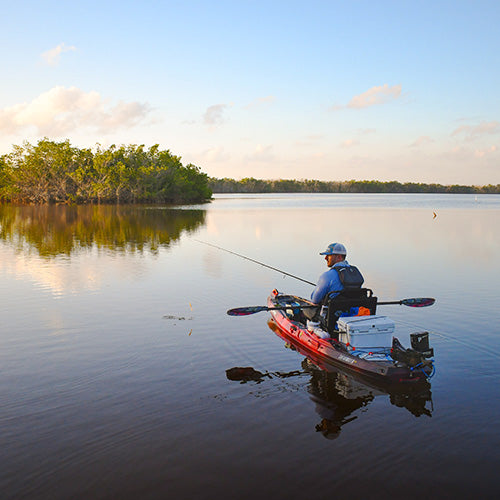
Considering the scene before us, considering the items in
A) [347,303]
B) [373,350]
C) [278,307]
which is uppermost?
[347,303]

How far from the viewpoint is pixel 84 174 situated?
95.4 meters

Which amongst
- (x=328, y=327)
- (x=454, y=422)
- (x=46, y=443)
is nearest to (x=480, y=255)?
(x=328, y=327)

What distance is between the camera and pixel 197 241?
105ft

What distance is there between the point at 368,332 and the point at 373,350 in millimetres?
364

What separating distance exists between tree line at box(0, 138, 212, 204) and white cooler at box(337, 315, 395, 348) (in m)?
89.3

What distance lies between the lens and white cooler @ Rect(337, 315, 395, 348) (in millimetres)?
8812

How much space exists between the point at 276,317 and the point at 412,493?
23.2ft

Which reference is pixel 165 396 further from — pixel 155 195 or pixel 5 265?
pixel 155 195

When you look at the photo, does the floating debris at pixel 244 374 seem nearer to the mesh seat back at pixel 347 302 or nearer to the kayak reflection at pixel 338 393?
the kayak reflection at pixel 338 393

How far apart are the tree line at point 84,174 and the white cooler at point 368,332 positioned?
3516 inches

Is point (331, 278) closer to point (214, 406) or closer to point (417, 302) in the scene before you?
point (417, 302)

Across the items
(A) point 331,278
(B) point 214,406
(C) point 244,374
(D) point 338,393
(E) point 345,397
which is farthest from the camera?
(A) point 331,278

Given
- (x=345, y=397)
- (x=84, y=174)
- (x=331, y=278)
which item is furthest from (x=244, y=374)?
(x=84, y=174)

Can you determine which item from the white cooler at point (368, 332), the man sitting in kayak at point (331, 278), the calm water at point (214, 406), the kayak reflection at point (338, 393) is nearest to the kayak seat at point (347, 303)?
the man sitting in kayak at point (331, 278)
